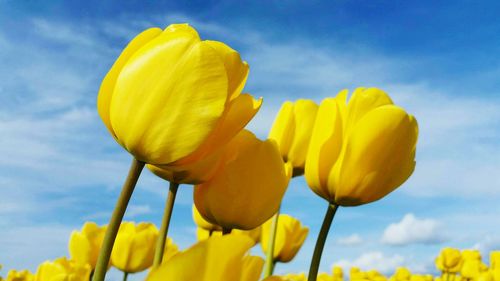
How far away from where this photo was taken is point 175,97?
0.96 metres

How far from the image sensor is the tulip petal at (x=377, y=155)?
1320 millimetres

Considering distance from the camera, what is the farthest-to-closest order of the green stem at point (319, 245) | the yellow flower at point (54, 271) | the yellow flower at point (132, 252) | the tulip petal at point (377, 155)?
1. the yellow flower at point (132, 252)
2. the yellow flower at point (54, 271)
3. the tulip petal at point (377, 155)
4. the green stem at point (319, 245)

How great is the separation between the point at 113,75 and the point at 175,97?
0.53ft

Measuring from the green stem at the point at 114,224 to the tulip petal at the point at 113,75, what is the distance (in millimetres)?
108

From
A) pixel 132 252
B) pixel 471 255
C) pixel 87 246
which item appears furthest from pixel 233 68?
pixel 471 255

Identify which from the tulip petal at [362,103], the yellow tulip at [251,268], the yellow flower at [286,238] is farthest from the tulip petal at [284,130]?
the yellow tulip at [251,268]

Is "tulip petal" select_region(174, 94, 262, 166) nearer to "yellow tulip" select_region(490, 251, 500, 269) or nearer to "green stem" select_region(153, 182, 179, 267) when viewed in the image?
"green stem" select_region(153, 182, 179, 267)

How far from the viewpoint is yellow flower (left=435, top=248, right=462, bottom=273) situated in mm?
6383

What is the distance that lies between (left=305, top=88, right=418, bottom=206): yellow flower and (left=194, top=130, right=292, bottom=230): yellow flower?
0.14 meters

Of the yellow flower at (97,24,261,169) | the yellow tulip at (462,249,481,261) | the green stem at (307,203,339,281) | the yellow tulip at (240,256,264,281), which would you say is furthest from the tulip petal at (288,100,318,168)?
the yellow tulip at (462,249,481,261)

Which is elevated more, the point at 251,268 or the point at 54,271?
the point at 54,271

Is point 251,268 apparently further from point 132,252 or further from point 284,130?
point 132,252

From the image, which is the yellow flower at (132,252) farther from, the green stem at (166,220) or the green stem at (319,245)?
the green stem at (319,245)

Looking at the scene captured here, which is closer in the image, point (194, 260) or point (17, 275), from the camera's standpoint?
point (194, 260)
